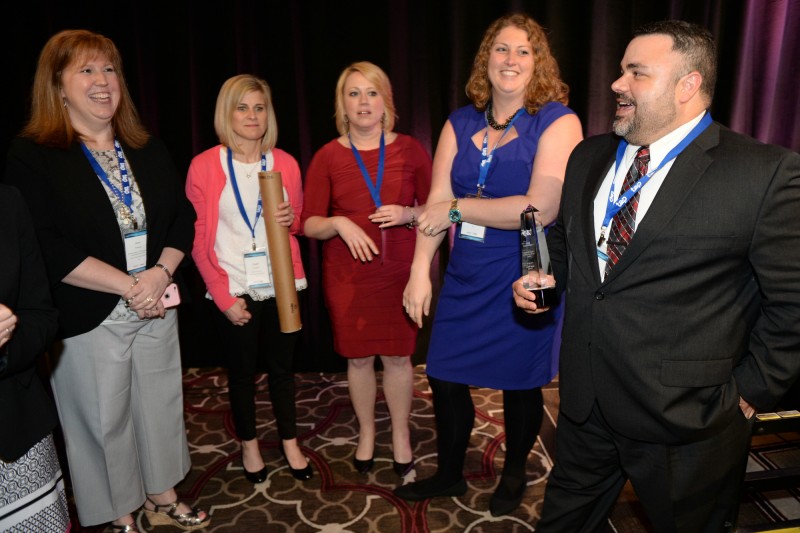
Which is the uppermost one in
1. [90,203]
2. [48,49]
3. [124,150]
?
[48,49]

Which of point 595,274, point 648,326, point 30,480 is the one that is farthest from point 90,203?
point 648,326

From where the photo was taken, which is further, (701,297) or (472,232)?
(472,232)

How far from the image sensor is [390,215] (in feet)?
8.07

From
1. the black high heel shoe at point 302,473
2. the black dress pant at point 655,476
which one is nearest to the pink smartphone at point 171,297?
the black high heel shoe at point 302,473

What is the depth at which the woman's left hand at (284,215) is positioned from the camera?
242 cm

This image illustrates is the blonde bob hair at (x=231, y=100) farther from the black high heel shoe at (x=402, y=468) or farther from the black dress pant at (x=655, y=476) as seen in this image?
the black dress pant at (x=655, y=476)

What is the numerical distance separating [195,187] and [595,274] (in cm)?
167

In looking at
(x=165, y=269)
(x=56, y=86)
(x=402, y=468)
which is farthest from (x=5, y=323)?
(x=402, y=468)

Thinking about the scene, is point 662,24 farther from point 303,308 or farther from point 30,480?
point 303,308

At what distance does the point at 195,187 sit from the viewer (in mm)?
2506

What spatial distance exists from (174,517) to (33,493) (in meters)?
1.12

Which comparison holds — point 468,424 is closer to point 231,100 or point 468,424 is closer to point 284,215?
point 284,215

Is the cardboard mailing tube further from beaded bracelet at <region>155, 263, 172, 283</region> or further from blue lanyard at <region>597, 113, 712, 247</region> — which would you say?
blue lanyard at <region>597, 113, 712, 247</region>

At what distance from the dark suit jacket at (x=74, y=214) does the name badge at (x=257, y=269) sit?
1.25ft
